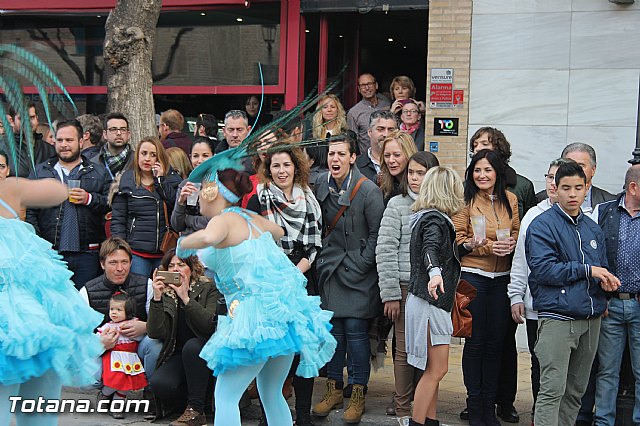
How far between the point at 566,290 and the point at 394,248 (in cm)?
156

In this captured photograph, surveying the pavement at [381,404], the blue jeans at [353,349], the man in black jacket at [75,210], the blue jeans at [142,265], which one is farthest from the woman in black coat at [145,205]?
the blue jeans at [353,349]

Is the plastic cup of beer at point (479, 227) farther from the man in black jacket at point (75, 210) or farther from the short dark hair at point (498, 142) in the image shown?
the man in black jacket at point (75, 210)

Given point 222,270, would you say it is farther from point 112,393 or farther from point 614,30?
point 614,30

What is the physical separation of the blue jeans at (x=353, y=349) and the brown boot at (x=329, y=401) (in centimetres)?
A: 8

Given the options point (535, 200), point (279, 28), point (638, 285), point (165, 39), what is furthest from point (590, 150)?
point (165, 39)

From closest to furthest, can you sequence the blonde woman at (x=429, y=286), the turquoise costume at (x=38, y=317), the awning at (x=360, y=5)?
the turquoise costume at (x=38, y=317) < the blonde woman at (x=429, y=286) < the awning at (x=360, y=5)

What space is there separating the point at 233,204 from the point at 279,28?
7287 millimetres

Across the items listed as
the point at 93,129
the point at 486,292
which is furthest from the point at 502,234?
the point at 93,129

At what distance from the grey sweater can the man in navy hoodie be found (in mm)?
1145

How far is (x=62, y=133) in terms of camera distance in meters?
9.23

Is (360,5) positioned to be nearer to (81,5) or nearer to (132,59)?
(132,59)

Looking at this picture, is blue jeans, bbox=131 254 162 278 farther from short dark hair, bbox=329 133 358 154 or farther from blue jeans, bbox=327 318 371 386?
short dark hair, bbox=329 133 358 154

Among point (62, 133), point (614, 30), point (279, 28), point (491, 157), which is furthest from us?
point (279, 28)

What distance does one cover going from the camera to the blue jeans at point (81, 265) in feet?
30.3
